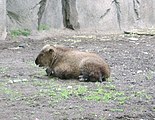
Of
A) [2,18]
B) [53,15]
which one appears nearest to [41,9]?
[53,15]

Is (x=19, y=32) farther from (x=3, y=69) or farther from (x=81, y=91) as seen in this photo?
(x=81, y=91)

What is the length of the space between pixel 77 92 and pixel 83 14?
8038 millimetres

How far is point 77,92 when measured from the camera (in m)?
5.55

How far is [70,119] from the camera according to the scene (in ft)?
14.5

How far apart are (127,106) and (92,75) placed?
1.28 metres

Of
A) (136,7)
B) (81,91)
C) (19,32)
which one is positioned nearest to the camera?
(81,91)

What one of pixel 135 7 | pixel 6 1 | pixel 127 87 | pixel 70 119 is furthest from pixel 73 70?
pixel 135 7

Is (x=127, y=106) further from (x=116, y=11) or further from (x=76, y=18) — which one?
(x=116, y=11)

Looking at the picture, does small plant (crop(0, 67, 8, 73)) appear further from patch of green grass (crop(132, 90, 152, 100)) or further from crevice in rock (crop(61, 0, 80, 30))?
crevice in rock (crop(61, 0, 80, 30))

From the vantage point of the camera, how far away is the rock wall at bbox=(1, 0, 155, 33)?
40.3 feet

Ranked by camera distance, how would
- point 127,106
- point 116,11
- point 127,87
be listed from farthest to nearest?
point 116,11 < point 127,87 < point 127,106

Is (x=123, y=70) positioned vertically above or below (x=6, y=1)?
below

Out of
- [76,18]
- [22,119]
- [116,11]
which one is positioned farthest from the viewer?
[116,11]

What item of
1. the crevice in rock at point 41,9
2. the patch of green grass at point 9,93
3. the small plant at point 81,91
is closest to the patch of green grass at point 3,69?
the patch of green grass at point 9,93
